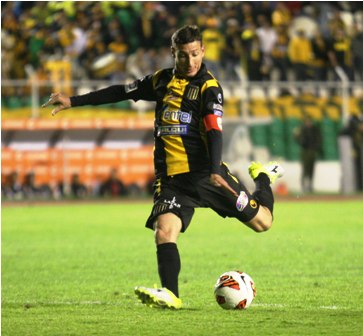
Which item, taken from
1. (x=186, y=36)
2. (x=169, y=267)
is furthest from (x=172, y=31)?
(x=169, y=267)

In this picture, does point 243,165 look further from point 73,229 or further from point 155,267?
point 155,267

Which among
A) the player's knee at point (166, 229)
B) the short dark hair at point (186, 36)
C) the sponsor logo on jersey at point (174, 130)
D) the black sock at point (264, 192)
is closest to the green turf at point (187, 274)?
the player's knee at point (166, 229)

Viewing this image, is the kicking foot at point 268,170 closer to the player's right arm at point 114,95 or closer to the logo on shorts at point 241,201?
the logo on shorts at point 241,201

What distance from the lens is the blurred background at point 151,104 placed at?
2589 cm

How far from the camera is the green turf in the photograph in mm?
7117

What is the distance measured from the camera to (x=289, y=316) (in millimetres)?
7441

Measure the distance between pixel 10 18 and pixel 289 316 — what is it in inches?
879

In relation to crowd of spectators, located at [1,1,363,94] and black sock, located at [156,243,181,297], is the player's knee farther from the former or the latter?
crowd of spectators, located at [1,1,363,94]

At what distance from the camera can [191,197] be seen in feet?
26.9

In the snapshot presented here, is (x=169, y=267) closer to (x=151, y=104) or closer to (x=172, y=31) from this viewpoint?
(x=151, y=104)

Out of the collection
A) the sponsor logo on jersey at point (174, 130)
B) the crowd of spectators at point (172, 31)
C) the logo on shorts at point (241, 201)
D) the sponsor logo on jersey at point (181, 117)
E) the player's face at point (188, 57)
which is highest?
the crowd of spectators at point (172, 31)

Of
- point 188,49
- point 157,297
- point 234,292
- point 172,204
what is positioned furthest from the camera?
point 172,204

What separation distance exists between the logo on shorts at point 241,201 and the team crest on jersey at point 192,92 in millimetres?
842

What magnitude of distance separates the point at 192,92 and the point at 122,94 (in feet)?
2.22
